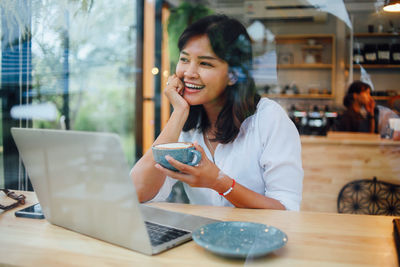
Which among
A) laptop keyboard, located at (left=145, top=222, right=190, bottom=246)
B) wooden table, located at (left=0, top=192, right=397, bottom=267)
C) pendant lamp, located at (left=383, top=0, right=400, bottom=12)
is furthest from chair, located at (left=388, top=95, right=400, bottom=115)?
laptop keyboard, located at (left=145, top=222, right=190, bottom=246)

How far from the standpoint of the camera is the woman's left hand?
0.72 metres

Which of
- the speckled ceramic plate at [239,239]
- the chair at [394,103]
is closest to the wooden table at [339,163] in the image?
the chair at [394,103]

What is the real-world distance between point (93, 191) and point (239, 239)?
0.27 metres

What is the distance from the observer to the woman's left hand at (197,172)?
72 centimetres

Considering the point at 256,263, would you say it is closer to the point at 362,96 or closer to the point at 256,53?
the point at 256,53

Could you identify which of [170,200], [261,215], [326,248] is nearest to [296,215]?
[261,215]

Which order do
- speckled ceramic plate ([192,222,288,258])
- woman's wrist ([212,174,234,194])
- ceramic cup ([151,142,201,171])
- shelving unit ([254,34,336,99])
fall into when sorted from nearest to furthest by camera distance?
speckled ceramic plate ([192,222,288,258]), ceramic cup ([151,142,201,171]), woman's wrist ([212,174,234,194]), shelving unit ([254,34,336,99])

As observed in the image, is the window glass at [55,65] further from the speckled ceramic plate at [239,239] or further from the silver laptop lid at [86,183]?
the speckled ceramic plate at [239,239]

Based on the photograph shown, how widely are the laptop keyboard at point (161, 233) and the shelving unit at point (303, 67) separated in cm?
48

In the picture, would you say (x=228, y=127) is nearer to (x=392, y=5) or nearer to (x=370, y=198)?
(x=392, y=5)

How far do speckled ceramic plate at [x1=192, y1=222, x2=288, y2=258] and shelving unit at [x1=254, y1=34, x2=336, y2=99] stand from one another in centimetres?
44

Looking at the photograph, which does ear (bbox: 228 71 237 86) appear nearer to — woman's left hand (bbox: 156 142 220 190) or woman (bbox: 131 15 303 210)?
woman (bbox: 131 15 303 210)

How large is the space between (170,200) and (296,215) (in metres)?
0.32

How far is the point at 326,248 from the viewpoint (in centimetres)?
61
